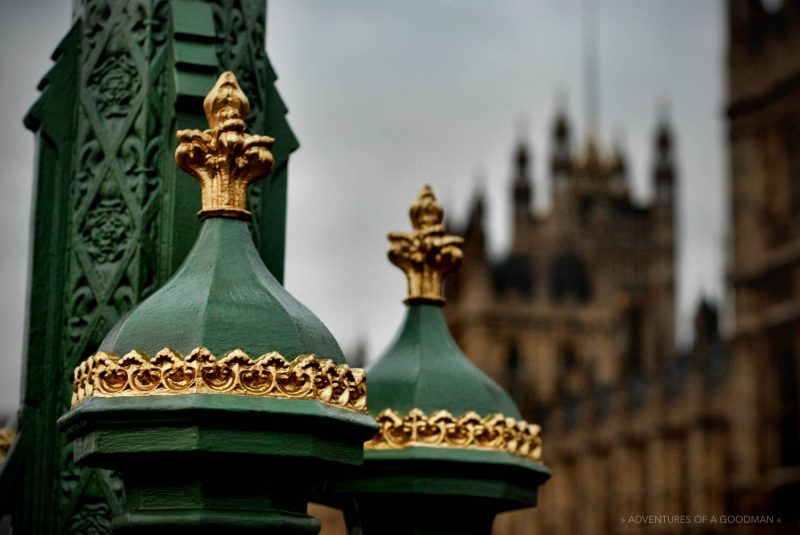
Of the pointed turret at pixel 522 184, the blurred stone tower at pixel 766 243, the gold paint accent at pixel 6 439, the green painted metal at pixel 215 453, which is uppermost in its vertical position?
the pointed turret at pixel 522 184

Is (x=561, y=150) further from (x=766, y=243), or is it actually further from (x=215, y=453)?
(x=215, y=453)

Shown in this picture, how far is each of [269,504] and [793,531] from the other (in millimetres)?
38682

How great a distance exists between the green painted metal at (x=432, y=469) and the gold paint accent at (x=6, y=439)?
62cm

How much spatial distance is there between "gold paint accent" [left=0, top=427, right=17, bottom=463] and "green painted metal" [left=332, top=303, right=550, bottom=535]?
619 millimetres

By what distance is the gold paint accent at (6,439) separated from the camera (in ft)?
10.7

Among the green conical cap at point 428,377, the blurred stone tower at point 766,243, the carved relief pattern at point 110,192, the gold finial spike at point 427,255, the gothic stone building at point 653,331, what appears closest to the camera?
the carved relief pattern at point 110,192

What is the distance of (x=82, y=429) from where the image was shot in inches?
94.5

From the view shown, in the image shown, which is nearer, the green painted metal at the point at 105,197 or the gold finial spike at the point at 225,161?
the gold finial spike at the point at 225,161

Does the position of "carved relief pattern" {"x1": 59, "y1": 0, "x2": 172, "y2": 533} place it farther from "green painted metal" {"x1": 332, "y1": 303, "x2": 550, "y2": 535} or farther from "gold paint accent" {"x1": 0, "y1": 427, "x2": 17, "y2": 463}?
"green painted metal" {"x1": 332, "y1": 303, "x2": 550, "y2": 535}

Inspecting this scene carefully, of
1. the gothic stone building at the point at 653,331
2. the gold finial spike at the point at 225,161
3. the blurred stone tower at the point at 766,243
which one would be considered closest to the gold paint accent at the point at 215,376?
the gold finial spike at the point at 225,161

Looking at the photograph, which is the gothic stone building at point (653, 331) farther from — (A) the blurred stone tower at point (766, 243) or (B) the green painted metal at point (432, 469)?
(B) the green painted metal at point (432, 469)

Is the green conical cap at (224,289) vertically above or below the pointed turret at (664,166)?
below

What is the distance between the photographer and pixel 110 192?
322cm

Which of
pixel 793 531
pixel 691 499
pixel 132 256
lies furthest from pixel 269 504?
pixel 691 499
